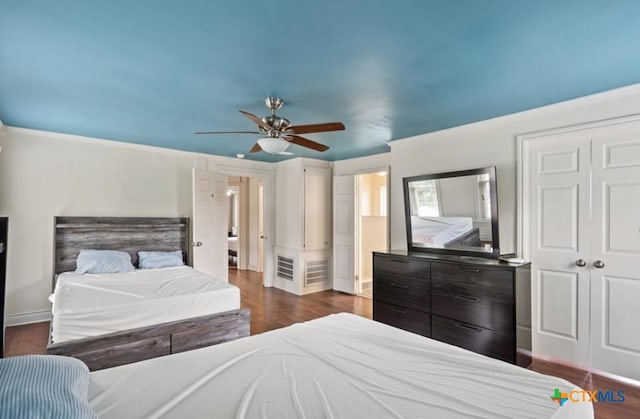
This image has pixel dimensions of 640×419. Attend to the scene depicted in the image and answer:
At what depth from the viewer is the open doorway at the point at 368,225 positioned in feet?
17.9

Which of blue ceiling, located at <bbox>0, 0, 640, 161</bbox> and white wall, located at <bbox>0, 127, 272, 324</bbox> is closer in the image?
blue ceiling, located at <bbox>0, 0, 640, 161</bbox>

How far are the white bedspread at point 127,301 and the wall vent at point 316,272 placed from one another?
7.74 ft

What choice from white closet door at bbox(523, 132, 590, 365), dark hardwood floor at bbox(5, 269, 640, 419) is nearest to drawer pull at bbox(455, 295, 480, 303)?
white closet door at bbox(523, 132, 590, 365)

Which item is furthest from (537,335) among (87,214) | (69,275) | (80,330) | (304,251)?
(87,214)

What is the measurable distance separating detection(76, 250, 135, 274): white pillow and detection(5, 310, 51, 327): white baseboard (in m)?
0.75

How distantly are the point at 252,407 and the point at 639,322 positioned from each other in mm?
Answer: 3131

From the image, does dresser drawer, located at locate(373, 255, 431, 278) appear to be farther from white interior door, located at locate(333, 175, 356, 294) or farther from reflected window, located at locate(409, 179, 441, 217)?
white interior door, located at locate(333, 175, 356, 294)

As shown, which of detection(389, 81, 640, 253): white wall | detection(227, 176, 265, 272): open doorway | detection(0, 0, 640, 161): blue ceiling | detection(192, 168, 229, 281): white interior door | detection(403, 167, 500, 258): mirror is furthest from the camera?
detection(227, 176, 265, 272): open doorway

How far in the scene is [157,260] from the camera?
433 cm

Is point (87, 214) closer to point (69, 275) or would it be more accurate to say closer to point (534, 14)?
point (69, 275)

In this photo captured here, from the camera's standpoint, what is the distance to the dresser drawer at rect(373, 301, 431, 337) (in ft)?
10.9

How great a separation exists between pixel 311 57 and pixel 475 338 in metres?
2.78

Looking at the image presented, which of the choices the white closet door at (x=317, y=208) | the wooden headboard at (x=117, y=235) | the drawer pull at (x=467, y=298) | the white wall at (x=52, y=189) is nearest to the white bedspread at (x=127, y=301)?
the wooden headboard at (x=117, y=235)

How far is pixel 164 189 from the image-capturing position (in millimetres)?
4844
